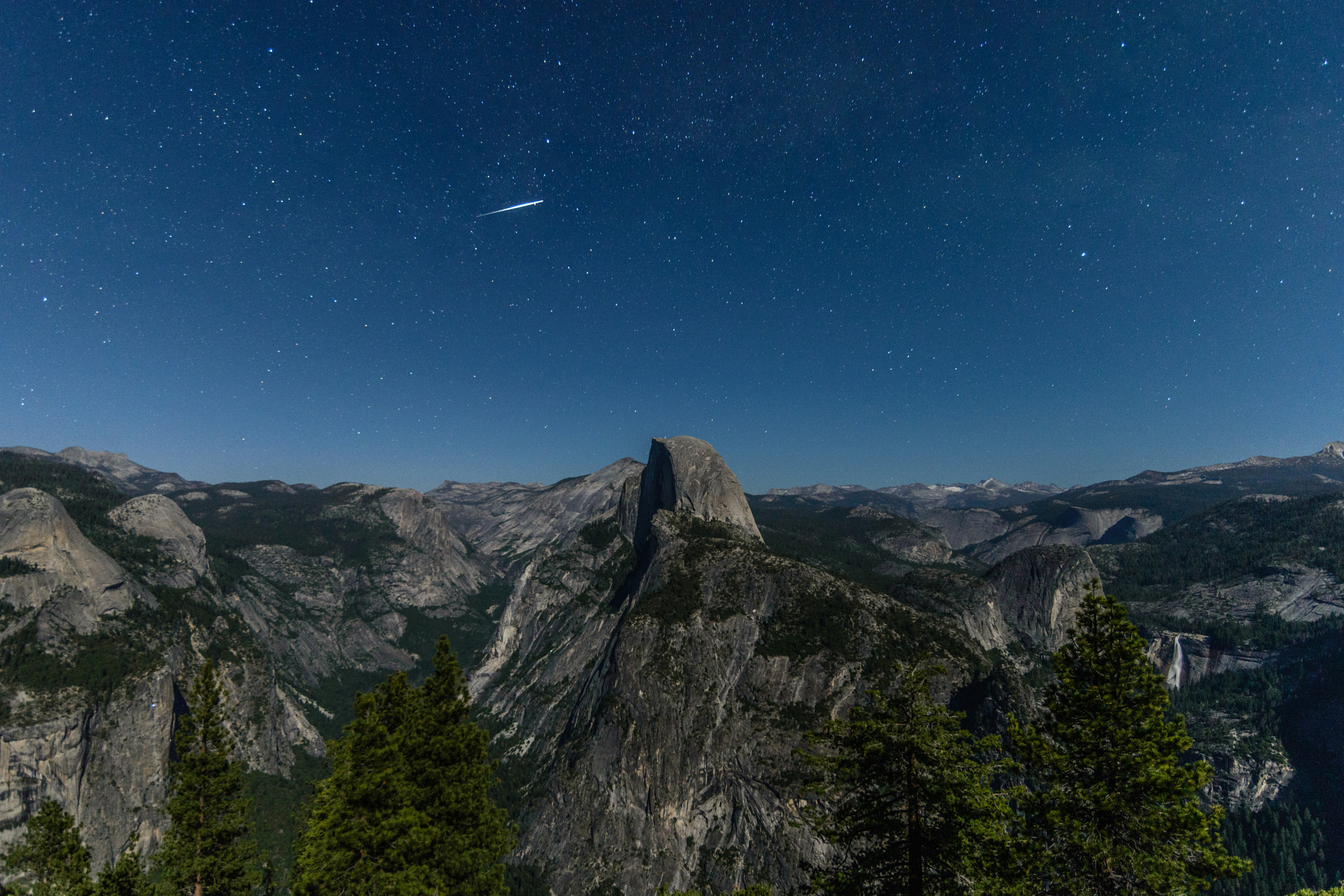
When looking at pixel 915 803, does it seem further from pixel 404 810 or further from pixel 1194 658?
pixel 1194 658

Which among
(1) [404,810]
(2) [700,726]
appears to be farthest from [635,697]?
(1) [404,810]

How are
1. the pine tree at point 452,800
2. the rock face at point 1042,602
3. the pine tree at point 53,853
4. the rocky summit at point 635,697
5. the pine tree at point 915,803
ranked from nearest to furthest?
the pine tree at point 915,803, the pine tree at point 452,800, the pine tree at point 53,853, the rocky summit at point 635,697, the rock face at point 1042,602

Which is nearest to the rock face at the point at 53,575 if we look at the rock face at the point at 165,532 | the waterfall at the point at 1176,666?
the rock face at the point at 165,532

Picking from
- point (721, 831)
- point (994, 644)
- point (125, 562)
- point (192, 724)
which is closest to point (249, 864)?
point (192, 724)

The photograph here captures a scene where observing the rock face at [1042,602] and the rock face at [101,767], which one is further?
the rock face at [1042,602]

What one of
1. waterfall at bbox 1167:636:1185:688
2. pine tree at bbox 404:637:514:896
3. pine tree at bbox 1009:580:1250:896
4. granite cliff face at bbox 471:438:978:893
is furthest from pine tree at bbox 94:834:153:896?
waterfall at bbox 1167:636:1185:688

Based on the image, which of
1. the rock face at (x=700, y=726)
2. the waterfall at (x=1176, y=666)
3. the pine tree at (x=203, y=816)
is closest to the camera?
the pine tree at (x=203, y=816)

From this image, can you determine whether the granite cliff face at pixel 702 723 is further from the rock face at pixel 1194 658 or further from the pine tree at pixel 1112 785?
the pine tree at pixel 1112 785

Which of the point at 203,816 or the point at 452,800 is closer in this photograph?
the point at 452,800
